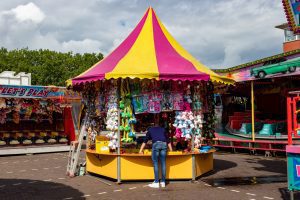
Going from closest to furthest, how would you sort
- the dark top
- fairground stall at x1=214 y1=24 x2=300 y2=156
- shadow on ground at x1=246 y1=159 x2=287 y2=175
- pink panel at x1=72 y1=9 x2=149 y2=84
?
1. the dark top
2. pink panel at x1=72 y1=9 x2=149 y2=84
3. shadow on ground at x1=246 y1=159 x2=287 y2=175
4. fairground stall at x1=214 y1=24 x2=300 y2=156

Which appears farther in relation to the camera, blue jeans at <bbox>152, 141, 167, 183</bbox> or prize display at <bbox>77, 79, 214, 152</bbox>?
prize display at <bbox>77, 79, 214, 152</bbox>

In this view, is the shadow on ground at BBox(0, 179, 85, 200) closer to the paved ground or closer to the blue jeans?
the paved ground

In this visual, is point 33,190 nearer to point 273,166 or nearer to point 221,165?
point 221,165

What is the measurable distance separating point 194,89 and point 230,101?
11.4 metres

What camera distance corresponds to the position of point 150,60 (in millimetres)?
9883

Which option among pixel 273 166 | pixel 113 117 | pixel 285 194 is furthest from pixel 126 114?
pixel 273 166

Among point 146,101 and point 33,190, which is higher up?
point 146,101

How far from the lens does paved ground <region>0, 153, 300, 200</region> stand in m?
7.96

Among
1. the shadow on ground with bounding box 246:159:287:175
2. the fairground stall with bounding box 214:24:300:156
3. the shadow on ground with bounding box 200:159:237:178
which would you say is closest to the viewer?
the shadow on ground with bounding box 200:159:237:178

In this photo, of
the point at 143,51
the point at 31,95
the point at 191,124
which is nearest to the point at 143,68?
the point at 143,51

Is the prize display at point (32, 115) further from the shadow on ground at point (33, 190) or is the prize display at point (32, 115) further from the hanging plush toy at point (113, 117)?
the hanging plush toy at point (113, 117)

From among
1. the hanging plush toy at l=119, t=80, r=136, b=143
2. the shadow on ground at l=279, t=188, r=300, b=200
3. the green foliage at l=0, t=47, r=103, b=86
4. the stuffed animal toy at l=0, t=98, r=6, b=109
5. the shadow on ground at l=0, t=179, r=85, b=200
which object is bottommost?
the shadow on ground at l=0, t=179, r=85, b=200

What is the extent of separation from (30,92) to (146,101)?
8.92 meters

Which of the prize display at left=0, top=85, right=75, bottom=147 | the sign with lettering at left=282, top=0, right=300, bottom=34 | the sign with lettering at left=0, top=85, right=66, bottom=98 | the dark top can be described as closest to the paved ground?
the dark top
